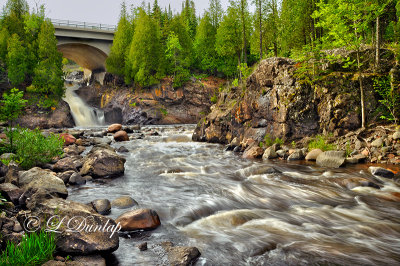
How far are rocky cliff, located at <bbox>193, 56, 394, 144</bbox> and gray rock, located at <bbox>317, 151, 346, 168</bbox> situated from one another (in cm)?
186

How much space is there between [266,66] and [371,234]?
42.2 ft

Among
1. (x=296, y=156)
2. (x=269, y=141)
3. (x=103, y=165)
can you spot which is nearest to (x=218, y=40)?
(x=269, y=141)

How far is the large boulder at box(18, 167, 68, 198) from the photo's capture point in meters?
6.95

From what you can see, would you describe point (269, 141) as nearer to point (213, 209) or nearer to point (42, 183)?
point (213, 209)

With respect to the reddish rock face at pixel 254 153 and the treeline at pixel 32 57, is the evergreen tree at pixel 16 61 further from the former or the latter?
the reddish rock face at pixel 254 153

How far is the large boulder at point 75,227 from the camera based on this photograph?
13.3 feet

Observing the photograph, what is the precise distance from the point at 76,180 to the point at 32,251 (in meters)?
5.93

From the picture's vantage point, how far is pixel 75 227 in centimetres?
432

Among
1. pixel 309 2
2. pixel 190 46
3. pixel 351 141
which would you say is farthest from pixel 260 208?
pixel 190 46

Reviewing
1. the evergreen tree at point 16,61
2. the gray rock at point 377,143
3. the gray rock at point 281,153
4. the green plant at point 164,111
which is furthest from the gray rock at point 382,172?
the evergreen tree at point 16,61

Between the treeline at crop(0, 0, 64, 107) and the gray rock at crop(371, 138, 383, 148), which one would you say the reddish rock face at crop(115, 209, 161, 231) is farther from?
the treeline at crop(0, 0, 64, 107)

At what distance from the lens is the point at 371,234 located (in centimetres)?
558

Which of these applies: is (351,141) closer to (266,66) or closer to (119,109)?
(266,66)

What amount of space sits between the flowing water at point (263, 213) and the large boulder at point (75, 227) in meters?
0.43
